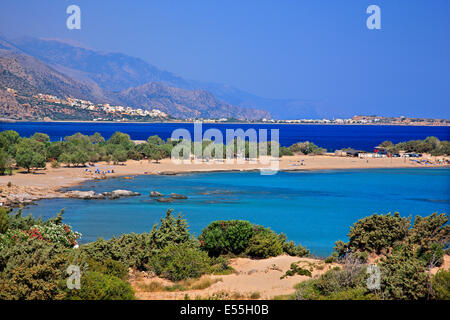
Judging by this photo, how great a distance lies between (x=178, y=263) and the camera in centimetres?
1445

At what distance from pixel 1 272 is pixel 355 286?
8.38 meters

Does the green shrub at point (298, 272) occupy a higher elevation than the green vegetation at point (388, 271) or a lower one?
lower

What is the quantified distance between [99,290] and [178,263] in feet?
13.8

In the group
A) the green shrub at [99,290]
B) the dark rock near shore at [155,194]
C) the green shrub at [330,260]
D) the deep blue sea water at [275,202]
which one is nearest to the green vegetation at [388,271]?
the green shrub at [330,260]

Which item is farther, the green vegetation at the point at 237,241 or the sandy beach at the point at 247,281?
the green vegetation at the point at 237,241

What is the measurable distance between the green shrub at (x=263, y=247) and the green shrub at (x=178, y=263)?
2.65 meters

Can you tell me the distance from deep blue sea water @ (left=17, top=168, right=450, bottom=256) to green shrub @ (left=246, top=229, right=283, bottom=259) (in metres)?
5.22

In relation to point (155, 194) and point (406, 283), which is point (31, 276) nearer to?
point (406, 283)

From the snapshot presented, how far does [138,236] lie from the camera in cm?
1702

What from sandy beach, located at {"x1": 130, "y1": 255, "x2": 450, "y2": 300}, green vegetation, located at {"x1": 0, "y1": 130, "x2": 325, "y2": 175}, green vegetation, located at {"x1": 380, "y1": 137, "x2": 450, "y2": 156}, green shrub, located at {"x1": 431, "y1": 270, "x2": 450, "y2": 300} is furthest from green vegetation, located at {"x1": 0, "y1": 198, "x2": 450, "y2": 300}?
green vegetation, located at {"x1": 380, "y1": 137, "x2": 450, "y2": 156}

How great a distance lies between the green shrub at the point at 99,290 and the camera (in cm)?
1030

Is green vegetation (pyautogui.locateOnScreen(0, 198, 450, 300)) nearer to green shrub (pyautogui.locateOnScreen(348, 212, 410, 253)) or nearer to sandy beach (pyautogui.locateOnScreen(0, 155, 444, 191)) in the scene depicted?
green shrub (pyautogui.locateOnScreen(348, 212, 410, 253))

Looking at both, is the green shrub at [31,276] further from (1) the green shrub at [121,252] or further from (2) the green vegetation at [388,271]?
(2) the green vegetation at [388,271]
